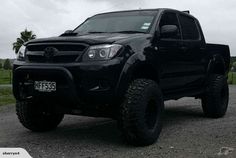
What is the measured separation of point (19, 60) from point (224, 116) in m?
4.46

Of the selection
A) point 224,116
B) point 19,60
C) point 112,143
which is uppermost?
point 19,60

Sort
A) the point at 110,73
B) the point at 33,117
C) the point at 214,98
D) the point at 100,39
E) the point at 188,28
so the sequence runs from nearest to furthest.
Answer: the point at 110,73, the point at 100,39, the point at 33,117, the point at 188,28, the point at 214,98

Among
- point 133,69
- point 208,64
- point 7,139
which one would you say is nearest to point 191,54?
point 208,64

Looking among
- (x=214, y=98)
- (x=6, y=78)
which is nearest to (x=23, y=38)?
(x=6, y=78)

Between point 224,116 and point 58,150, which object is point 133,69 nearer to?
point 58,150

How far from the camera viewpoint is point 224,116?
8742 mm

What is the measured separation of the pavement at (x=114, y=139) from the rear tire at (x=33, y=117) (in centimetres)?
14

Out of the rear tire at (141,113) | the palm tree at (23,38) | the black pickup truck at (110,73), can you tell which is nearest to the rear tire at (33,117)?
the black pickup truck at (110,73)

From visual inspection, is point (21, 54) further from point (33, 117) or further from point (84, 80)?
point (84, 80)

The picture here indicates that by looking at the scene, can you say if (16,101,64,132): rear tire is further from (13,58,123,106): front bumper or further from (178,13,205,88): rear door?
(178,13,205,88): rear door

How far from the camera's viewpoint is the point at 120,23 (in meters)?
6.71

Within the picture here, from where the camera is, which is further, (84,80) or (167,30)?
Result: (167,30)

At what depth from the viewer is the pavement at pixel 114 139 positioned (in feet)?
17.2

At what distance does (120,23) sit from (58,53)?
147 centimetres
